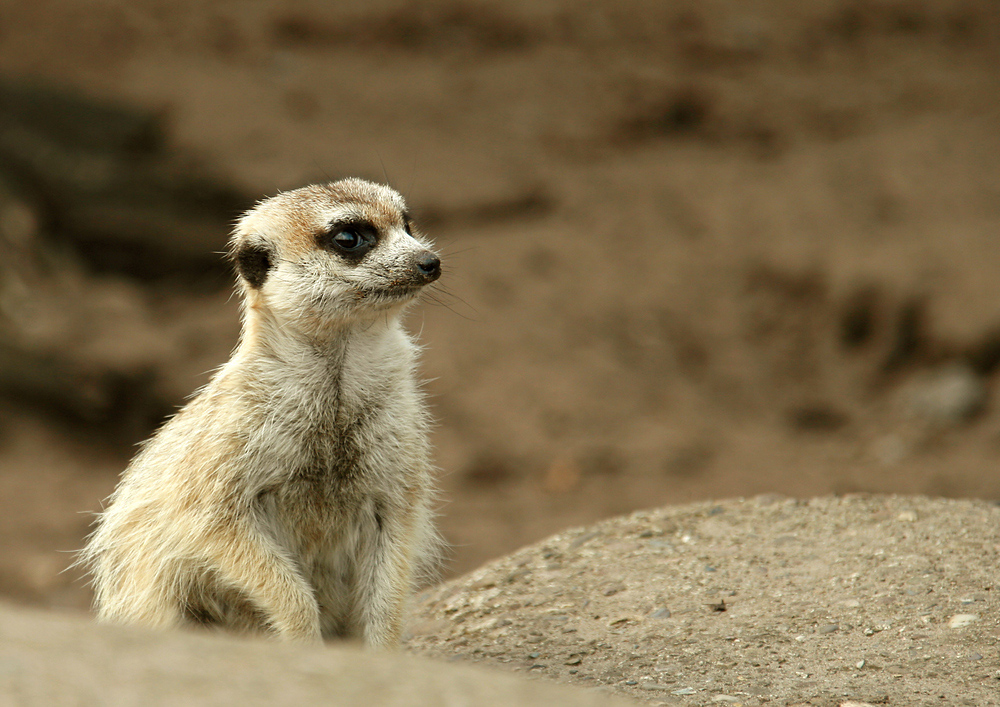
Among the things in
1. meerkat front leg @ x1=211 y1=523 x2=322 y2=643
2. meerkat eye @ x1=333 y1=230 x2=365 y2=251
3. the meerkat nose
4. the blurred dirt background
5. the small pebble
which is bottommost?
meerkat front leg @ x1=211 y1=523 x2=322 y2=643

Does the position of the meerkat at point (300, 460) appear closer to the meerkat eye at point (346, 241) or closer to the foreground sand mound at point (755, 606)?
the meerkat eye at point (346, 241)

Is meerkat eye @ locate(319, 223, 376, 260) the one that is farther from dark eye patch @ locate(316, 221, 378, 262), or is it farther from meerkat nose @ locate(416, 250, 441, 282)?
meerkat nose @ locate(416, 250, 441, 282)

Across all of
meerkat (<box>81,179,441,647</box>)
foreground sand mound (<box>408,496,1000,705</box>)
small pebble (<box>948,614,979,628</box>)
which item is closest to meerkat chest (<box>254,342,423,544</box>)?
meerkat (<box>81,179,441,647</box>)

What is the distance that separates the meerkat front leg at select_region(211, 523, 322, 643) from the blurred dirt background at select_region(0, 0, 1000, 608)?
143 inches

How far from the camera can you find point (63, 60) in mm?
11383

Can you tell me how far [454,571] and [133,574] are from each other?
3.55m

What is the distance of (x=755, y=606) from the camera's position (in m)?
3.63

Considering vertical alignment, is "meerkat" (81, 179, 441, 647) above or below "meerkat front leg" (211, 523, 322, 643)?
above

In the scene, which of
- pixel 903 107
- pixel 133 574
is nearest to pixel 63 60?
pixel 903 107

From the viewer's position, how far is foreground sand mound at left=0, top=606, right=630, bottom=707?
78.9 inches

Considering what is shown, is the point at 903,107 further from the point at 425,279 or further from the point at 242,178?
the point at 425,279

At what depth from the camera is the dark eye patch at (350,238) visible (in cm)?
351

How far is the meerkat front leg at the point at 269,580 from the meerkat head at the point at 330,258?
0.72m

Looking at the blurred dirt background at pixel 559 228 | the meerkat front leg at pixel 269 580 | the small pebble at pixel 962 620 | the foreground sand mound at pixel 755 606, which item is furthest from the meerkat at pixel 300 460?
the blurred dirt background at pixel 559 228
